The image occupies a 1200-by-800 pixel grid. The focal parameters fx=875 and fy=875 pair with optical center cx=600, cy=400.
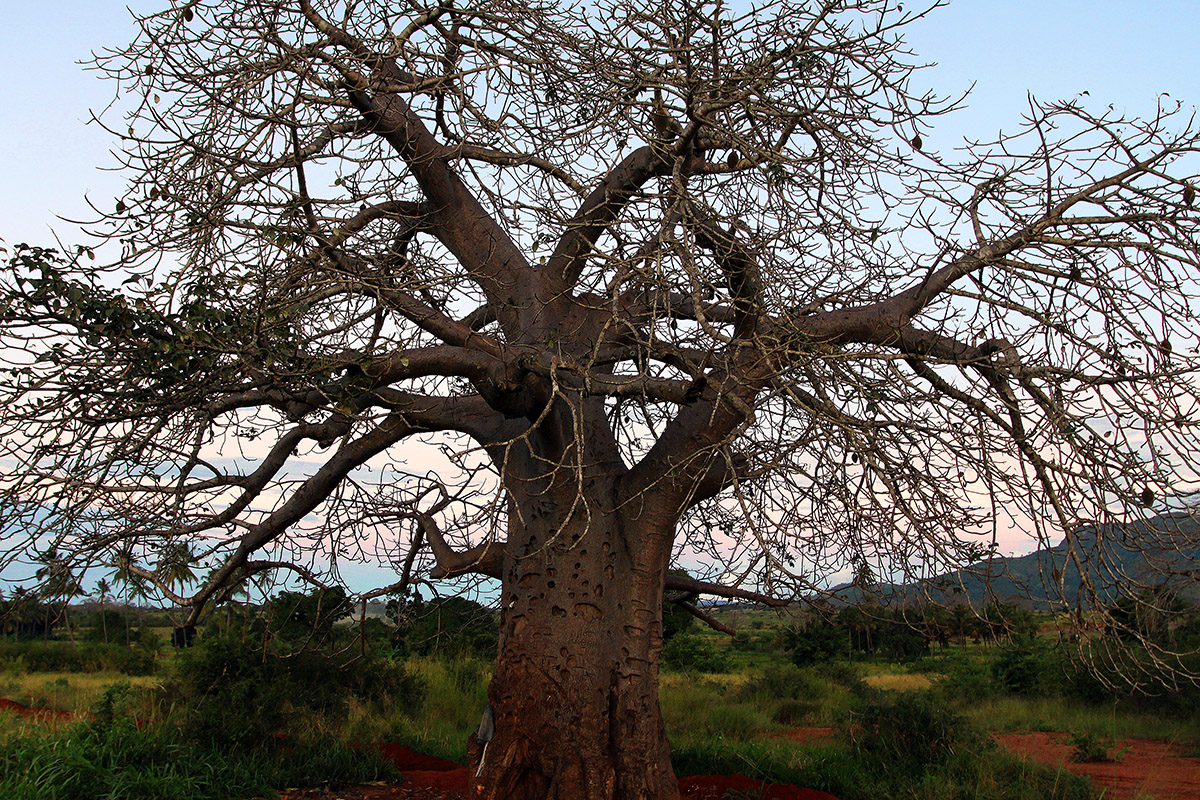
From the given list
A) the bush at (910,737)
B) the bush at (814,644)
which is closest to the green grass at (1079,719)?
the bush at (910,737)

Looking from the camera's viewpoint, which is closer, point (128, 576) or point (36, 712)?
point (128, 576)

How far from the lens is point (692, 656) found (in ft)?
64.4

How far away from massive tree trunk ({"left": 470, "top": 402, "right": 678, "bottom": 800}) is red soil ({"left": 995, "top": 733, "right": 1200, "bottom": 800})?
4.50m

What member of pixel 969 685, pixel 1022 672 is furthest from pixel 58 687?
pixel 1022 672

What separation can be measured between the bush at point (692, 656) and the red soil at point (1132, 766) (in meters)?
7.81

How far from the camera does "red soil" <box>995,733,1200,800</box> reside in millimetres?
7664

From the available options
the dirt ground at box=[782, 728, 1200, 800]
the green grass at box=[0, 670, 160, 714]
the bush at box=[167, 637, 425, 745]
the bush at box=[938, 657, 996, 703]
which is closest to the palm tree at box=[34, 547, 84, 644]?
the bush at box=[167, 637, 425, 745]

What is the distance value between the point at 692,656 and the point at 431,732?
1199cm

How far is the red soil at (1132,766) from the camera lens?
7.66m

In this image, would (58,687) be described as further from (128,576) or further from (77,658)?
(128,576)

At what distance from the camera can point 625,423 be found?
6.46 meters

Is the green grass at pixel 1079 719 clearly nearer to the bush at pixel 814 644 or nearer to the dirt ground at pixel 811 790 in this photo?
the dirt ground at pixel 811 790

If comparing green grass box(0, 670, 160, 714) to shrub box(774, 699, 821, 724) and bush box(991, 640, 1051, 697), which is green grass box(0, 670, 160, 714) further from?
bush box(991, 640, 1051, 697)

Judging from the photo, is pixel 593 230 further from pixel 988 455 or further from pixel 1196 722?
pixel 1196 722
